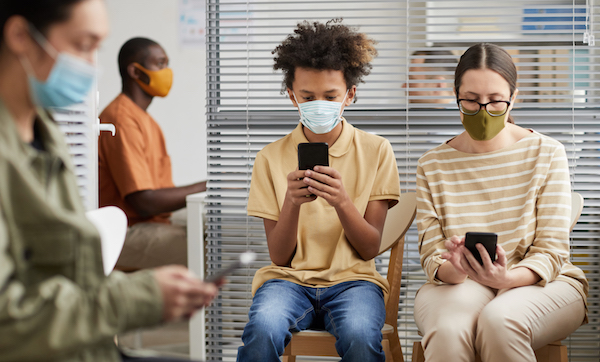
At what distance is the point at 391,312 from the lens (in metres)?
1.77

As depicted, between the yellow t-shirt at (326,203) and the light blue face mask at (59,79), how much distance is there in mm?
957

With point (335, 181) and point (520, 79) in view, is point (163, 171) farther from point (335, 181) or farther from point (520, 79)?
point (520, 79)

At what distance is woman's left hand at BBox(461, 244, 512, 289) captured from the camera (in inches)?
56.4

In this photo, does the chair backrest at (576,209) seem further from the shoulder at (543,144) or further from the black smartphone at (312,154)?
the black smartphone at (312,154)

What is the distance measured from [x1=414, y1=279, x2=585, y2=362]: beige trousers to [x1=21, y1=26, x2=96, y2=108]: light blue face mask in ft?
3.54

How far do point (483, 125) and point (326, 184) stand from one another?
1.71ft

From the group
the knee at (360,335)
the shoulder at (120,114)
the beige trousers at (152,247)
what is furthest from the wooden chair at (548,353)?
the shoulder at (120,114)

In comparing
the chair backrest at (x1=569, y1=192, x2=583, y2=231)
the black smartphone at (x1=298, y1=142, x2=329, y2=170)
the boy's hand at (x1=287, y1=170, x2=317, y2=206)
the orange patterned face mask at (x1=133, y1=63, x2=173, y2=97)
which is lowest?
the chair backrest at (x1=569, y1=192, x2=583, y2=231)

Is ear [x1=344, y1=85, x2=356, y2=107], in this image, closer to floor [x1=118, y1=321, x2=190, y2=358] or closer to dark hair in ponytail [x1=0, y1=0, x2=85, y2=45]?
dark hair in ponytail [x1=0, y1=0, x2=85, y2=45]

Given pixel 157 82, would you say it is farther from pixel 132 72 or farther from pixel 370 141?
pixel 370 141

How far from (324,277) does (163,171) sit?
1714 mm

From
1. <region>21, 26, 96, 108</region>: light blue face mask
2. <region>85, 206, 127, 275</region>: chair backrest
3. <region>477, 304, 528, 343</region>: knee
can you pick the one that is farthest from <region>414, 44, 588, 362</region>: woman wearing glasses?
<region>21, 26, 96, 108</region>: light blue face mask

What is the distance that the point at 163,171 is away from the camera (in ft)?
10.2

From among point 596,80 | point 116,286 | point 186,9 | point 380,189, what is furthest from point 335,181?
point 186,9
